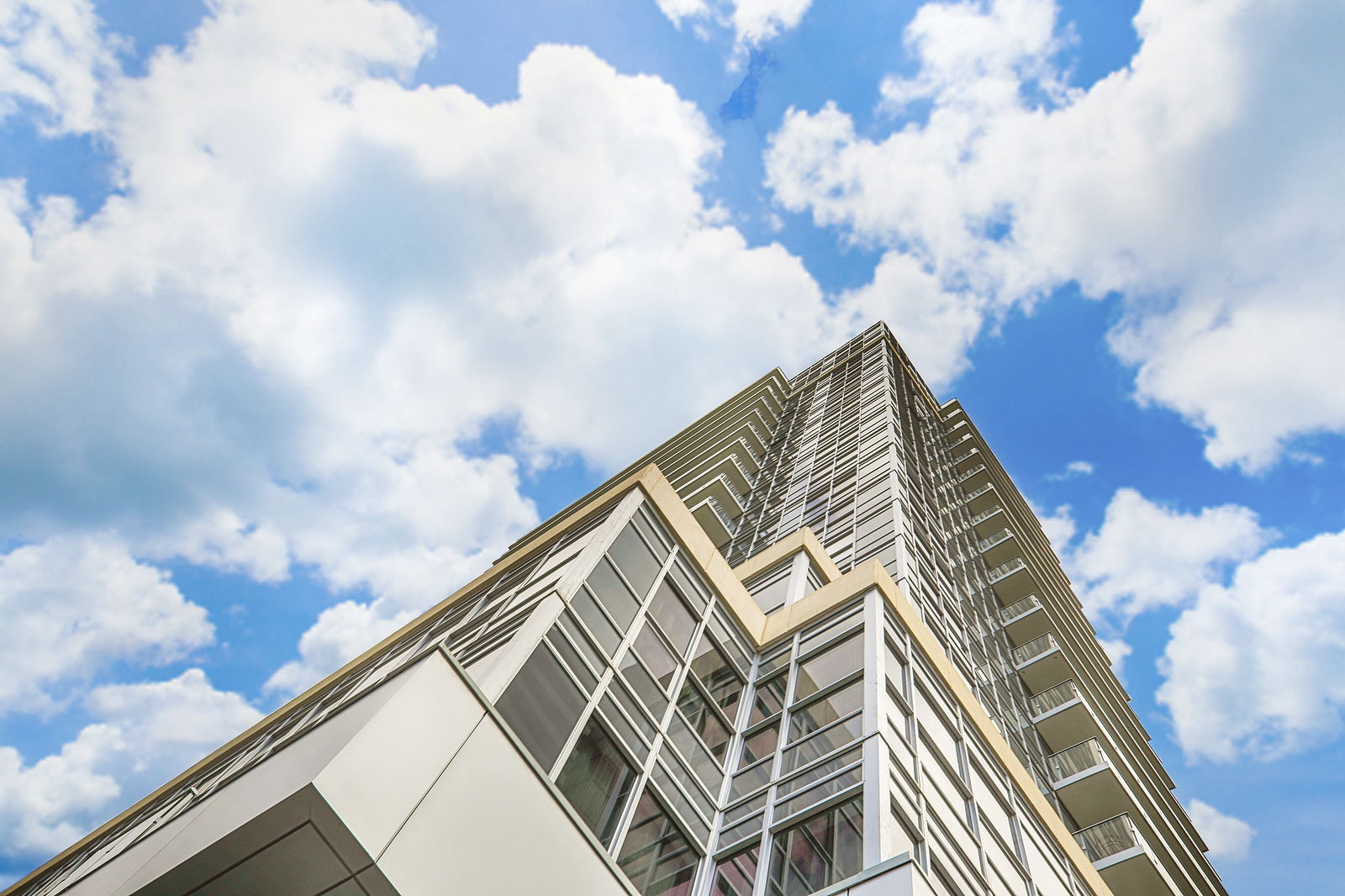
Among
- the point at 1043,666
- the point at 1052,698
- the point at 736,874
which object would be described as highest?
the point at 1043,666

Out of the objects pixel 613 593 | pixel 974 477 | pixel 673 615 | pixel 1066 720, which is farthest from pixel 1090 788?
pixel 974 477

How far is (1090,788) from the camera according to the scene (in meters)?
22.9

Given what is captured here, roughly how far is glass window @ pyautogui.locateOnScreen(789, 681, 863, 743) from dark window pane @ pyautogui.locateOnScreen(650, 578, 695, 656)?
2007 millimetres

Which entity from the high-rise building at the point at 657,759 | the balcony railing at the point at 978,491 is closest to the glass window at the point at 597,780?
the high-rise building at the point at 657,759

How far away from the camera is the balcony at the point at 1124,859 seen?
20750 mm

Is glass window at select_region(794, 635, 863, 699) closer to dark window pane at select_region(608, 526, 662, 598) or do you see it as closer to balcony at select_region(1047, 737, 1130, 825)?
dark window pane at select_region(608, 526, 662, 598)

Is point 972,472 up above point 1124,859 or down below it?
above

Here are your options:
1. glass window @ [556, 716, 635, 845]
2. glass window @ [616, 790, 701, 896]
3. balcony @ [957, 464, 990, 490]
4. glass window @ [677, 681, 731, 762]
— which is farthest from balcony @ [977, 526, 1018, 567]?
glass window @ [556, 716, 635, 845]

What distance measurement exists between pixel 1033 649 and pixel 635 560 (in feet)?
74.6

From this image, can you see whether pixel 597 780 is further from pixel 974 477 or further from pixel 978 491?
pixel 974 477

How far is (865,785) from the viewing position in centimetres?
1028

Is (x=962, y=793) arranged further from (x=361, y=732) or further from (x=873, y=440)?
(x=873, y=440)

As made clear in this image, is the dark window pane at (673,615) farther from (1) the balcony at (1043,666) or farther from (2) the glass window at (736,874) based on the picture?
(1) the balcony at (1043,666)

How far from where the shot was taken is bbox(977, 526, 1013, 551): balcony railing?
37562mm
